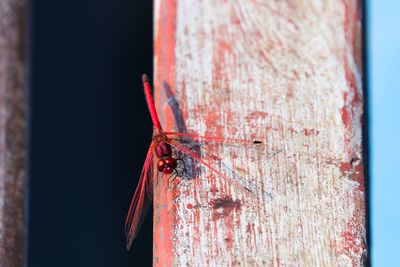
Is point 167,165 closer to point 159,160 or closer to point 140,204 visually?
point 159,160

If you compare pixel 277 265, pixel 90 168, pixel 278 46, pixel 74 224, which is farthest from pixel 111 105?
pixel 277 265

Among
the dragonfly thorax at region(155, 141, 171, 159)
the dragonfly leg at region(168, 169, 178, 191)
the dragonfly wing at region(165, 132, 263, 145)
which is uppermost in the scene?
the dragonfly wing at region(165, 132, 263, 145)

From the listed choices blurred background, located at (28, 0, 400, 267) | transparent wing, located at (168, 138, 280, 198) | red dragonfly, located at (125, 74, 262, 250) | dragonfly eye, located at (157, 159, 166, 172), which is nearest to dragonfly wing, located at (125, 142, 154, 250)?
red dragonfly, located at (125, 74, 262, 250)

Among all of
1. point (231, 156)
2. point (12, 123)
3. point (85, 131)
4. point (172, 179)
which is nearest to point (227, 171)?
point (231, 156)

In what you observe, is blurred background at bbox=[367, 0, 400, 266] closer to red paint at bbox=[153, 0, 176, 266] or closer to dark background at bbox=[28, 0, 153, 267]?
red paint at bbox=[153, 0, 176, 266]

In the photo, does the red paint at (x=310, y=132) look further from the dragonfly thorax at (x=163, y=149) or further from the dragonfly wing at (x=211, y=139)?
the dragonfly thorax at (x=163, y=149)

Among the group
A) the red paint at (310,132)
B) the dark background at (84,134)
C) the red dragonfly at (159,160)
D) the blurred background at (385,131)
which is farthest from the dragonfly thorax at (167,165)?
the dark background at (84,134)
